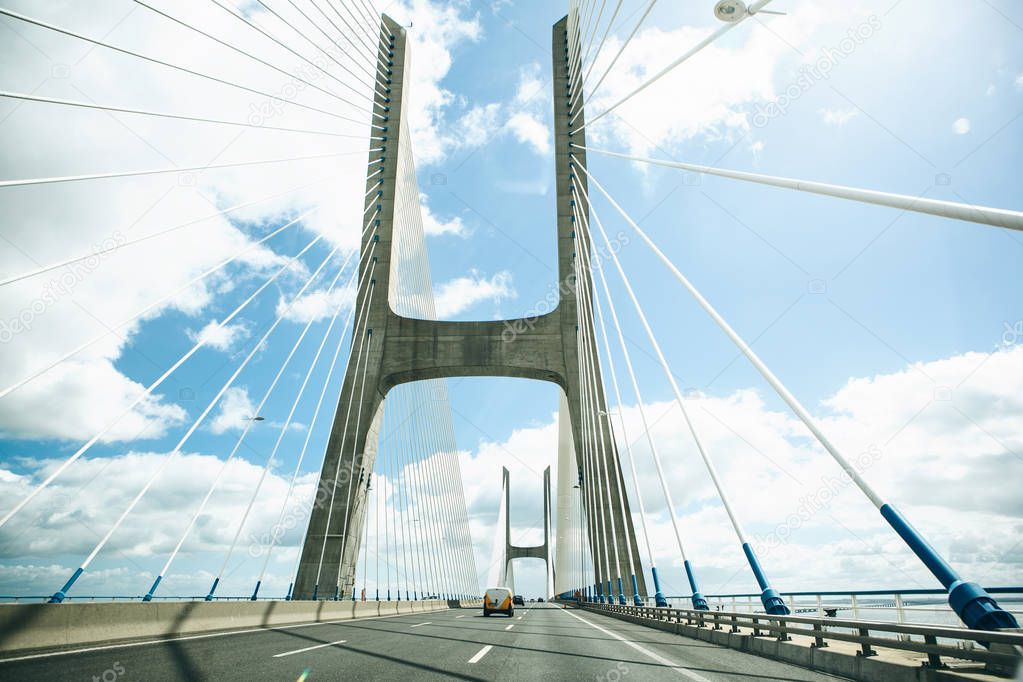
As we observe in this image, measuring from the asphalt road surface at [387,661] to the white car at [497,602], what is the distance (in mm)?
13632

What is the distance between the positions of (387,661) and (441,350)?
18.4 metres

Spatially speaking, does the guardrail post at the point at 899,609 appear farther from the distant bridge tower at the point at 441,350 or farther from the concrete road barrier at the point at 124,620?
the distant bridge tower at the point at 441,350

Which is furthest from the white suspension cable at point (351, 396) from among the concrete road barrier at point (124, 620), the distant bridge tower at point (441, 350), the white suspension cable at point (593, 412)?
the white suspension cable at point (593, 412)

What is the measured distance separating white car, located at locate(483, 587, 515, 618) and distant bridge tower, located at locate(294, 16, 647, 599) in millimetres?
4065

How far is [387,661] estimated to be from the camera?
6867 millimetres

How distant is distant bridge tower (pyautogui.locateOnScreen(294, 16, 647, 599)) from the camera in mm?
22156

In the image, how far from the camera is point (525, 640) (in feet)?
34.7

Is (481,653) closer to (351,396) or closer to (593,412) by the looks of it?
(593,412)

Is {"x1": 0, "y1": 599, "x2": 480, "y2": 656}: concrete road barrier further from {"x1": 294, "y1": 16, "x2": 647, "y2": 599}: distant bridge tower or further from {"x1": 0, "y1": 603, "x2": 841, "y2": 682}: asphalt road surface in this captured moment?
{"x1": 294, "y1": 16, "x2": 647, "y2": 599}: distant bridge tower

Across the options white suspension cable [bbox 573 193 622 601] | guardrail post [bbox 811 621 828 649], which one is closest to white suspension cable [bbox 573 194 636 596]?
white suspension cable [bbox 573 193 622 601]

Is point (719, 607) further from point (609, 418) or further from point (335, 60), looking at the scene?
point (335, 60)

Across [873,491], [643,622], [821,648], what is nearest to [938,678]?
[873,491]

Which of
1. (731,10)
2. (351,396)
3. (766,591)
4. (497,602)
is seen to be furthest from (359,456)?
(731,10)

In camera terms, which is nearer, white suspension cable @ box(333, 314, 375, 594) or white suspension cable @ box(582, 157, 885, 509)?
white suspension cable @ box(582, 157, 885, 509)
